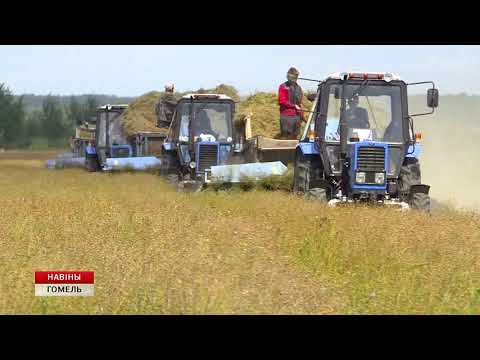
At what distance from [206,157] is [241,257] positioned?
990cm

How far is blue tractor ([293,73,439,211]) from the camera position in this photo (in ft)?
40.3

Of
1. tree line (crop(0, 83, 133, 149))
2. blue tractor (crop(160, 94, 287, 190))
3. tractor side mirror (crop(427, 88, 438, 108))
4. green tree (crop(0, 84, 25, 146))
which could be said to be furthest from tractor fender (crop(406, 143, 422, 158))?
green tree (crop(0, 84, 25, 146))

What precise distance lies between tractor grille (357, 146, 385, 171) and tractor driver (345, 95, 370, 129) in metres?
0.55

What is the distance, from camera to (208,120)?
17984 millimetres

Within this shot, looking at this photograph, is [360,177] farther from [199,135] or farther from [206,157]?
[199,135]

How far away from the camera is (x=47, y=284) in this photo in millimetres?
6336

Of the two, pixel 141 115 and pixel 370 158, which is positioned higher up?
pixel 141 115

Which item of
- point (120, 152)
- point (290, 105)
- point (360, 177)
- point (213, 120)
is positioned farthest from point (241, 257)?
point (120, 152)

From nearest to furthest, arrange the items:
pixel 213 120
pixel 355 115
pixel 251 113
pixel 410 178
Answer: pixel 410 178 → pixel 355 115 → pixel 251 113 → pixel 213 120

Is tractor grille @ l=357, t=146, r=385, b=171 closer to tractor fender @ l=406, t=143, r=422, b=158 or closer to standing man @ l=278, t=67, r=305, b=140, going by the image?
tractor fender @ l=406, t=143, r=422, b=158
